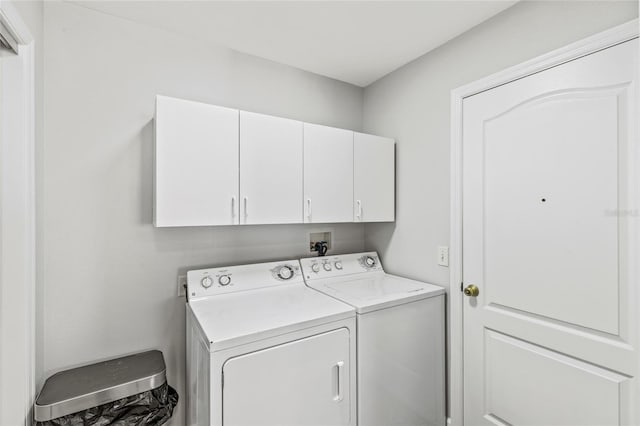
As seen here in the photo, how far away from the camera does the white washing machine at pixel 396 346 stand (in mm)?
1611

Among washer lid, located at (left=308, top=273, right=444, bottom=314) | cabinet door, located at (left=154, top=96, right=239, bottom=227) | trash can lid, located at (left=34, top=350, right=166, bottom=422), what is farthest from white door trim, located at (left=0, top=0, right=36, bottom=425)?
washer lid, located at (left=308, top=273, right=444, bottom=314)

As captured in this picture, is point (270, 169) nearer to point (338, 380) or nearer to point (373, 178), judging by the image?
point (373, 178)

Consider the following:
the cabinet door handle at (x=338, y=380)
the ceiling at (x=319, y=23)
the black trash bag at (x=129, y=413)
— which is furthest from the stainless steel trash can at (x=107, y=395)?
the ceiling at (x=319, y=23)

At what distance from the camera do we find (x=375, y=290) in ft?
6.35

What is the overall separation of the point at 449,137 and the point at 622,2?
0.90 metres

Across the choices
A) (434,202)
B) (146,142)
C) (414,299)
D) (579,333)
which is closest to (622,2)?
(434,202)

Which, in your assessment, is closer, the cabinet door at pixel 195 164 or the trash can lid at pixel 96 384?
the trash can lid at pixel 96 384

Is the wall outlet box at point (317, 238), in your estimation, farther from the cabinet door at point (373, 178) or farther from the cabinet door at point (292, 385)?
the cabinet door at point (292, 385)

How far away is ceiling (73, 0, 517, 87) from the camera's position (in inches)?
64.2

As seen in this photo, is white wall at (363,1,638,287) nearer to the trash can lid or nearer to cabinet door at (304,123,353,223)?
cabinet door at (304,123,353,223)

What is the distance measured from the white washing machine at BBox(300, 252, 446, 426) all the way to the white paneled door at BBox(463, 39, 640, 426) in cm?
19

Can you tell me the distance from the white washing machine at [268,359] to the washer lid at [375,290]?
0.11m

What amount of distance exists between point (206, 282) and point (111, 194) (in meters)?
0.71

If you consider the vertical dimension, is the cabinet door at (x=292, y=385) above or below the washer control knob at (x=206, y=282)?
below
